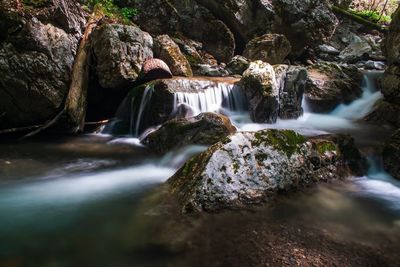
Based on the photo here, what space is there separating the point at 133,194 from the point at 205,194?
139 cm

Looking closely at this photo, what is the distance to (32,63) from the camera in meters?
7.74

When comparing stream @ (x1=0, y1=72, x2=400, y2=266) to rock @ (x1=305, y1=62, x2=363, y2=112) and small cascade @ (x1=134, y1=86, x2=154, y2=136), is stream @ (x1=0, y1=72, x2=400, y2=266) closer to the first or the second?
small cascade @ (x1=134, y1=86, x2=154, y2=136)

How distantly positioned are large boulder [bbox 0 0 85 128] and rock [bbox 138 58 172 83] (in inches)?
70.3

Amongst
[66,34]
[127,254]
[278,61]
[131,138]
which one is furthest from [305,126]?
[127,254]

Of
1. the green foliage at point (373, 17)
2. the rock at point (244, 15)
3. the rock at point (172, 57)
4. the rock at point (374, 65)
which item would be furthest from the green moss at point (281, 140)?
the green foliage at point (373, 17)

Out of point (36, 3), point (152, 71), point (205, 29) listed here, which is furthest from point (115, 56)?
point (205, 29)

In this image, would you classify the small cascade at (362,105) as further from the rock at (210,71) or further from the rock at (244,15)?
the rock at (244,15)

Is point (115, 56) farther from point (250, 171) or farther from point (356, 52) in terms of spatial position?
point (356, 52)

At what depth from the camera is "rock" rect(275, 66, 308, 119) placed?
10070 millimetres

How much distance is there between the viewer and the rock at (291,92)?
1007 centimetres

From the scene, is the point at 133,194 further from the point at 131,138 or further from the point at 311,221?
the point at 131,138

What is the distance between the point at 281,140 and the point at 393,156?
7.32ft

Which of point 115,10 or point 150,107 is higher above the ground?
point 115,10

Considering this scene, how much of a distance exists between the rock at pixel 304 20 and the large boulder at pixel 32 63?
11.0 metres
